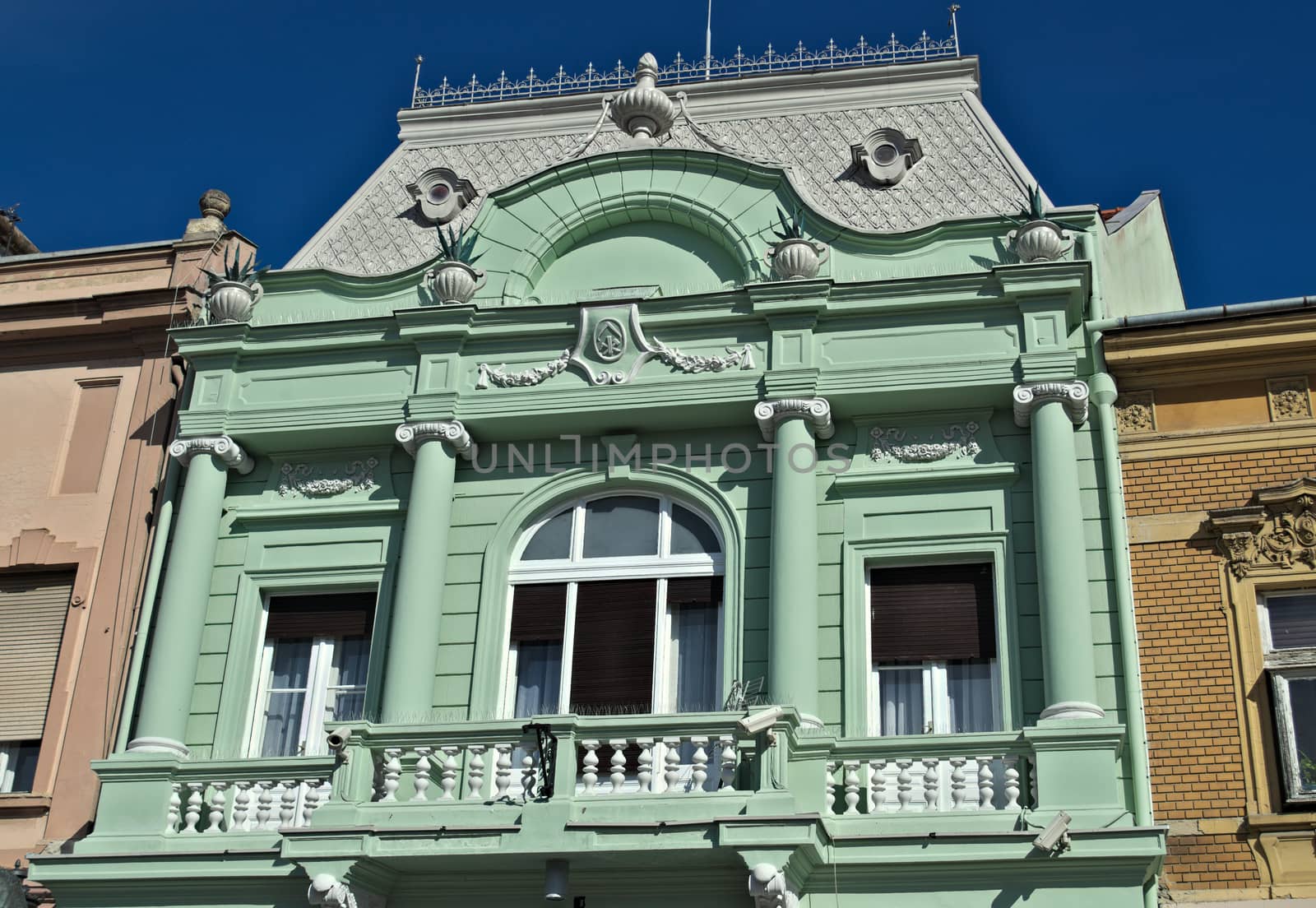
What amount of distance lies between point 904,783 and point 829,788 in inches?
24.6

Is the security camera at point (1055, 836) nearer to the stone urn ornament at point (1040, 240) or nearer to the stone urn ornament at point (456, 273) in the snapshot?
the stone urn ornament at point (1040, 240)

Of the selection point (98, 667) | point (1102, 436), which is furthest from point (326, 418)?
point (1102, 436)

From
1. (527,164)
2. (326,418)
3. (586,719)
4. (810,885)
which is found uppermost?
(527,164)

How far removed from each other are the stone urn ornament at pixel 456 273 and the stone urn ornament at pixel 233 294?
6.26 ft

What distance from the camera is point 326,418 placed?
56.9ft

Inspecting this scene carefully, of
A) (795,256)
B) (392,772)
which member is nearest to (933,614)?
(795,256)

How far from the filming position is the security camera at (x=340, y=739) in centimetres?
1448

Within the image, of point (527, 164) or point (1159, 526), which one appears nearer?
point (1159, 526)

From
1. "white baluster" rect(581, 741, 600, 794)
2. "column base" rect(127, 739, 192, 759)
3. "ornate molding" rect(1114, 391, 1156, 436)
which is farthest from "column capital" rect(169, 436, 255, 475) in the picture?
"ornate molding" rect(1114, 391, 1156, 436)

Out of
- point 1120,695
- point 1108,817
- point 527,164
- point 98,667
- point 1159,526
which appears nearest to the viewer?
point 1108,817

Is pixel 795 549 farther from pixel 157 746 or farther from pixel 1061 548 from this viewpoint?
pixel 157 746

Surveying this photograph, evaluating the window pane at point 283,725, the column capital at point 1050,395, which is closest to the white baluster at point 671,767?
the window pane at point 283,725

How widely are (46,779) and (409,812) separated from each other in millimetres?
4665

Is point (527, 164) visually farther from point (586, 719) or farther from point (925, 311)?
point (586, 719)
